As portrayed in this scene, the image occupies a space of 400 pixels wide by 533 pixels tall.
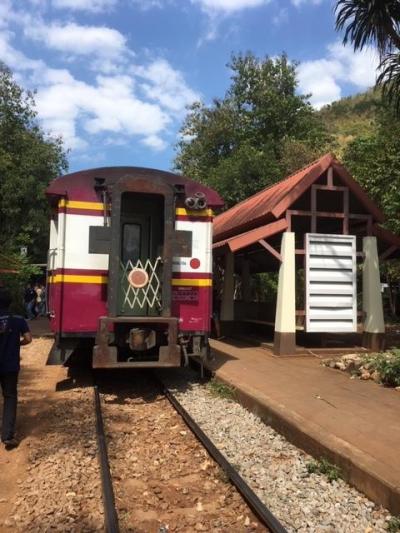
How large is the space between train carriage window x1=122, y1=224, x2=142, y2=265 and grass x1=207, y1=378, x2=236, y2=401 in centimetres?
249

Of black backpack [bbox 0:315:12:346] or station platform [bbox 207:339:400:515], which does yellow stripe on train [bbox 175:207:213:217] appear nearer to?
station platform [bbox 207:339:400:515]

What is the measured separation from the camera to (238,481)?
5.02 m

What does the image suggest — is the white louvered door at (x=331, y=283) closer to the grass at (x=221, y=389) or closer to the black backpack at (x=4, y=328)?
the grass at (x=221, y=389)

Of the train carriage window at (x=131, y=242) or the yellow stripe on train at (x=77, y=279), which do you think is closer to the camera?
the yellow stripe on train at (x=77, y=279)

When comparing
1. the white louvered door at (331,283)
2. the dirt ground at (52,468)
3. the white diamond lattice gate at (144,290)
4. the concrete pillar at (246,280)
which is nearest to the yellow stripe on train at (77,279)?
the white diamond lattice gate at (144,290)

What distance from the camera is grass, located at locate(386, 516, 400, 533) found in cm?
411

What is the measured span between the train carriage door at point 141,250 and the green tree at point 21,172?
61.2 ft

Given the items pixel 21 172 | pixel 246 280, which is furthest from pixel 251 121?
pixel 246 280

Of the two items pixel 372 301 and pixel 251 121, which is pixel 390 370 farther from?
pixel 251 121

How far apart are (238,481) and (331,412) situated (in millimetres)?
2245

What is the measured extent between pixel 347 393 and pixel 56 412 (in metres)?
4.10

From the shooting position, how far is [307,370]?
401 inches

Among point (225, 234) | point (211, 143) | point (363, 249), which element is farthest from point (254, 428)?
point (211, 143)

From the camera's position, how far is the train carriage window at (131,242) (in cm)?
979
